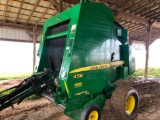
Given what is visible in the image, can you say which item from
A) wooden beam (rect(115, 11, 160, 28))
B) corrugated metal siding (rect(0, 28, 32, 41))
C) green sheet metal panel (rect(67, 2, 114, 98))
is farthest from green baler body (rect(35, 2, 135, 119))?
corrugated metal siding (rect(0, 28, 32, 41))

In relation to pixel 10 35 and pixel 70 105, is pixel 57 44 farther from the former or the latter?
pixel 10 35

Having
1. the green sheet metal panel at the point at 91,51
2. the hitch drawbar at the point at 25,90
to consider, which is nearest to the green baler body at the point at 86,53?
the green sheet metal panel at the point at 91,51

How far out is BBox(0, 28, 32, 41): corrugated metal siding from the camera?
441 inches

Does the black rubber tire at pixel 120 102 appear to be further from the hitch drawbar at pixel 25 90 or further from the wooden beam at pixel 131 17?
the wooden beam at pixel 131 17

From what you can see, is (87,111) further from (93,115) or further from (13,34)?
(13,34)

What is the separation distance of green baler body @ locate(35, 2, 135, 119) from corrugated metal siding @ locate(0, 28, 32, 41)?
8.85m

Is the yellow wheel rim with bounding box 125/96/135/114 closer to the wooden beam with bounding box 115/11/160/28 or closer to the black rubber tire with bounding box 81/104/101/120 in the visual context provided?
the black rubber tire with bounding box 81/104/101/120

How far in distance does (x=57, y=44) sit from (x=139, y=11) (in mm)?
7728

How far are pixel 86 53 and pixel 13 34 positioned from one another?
1046 centimetres

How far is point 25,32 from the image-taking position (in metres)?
12.2

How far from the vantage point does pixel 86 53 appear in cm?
286

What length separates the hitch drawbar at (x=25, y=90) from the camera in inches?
110

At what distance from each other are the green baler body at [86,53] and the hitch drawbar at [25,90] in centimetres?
53

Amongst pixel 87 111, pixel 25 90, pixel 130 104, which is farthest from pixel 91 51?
pixel 130 104
